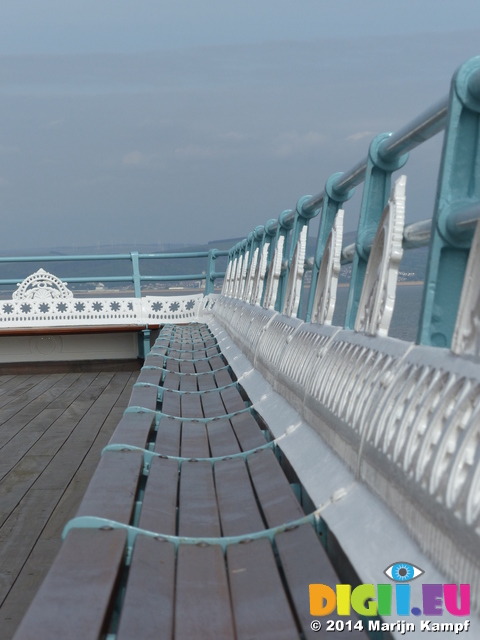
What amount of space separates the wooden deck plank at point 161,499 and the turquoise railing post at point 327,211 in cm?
149

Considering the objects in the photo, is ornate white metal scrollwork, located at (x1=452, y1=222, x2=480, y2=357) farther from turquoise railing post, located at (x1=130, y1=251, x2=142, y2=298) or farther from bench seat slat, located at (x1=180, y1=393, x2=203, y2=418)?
turquoise railing post, located at (x1=130, y1=251, x2=142, y2=298)

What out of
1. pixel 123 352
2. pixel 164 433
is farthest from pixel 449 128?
pixel 123 352

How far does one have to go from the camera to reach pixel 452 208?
1.88m

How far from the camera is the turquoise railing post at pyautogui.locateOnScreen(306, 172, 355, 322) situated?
12.1 feet

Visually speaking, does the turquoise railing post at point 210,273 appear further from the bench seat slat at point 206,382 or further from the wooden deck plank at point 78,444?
the bench seat slat at point 206,382

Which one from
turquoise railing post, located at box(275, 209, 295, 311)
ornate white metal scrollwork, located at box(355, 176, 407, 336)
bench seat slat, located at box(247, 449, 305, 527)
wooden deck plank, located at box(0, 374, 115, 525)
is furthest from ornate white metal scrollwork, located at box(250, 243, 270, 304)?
ornate white metal scrollwork, located at box(355, 176, 407, 336)

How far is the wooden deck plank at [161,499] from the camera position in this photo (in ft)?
5.98

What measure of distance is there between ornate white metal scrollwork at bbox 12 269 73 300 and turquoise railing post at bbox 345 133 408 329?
9.35 m

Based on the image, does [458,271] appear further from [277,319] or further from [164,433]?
[277,319]

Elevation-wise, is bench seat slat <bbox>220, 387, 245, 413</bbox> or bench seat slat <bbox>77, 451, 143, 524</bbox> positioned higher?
bench seat slat <bbox>77, 451, 143, 524</bbox>

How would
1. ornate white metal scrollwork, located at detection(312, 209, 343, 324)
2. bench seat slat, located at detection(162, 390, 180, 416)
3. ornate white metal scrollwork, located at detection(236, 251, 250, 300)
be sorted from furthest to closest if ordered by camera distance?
ornate white metal scrollwork, located at detection(236, 251, 250, 300) → bench seat slat, located at detection(162, 390, 180, 416) → ornate white metal scrollwork, located at detection(312, 209, 343, 324)

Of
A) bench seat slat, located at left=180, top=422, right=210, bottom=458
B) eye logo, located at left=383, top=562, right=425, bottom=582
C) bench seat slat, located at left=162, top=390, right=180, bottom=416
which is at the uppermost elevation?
eye logo, located at left=383, top=562, right=425, bottom=582

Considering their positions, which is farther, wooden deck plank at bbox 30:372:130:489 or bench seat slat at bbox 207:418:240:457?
wooden deck plank at bbox 30:372:130:489

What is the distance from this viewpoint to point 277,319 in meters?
4.27
